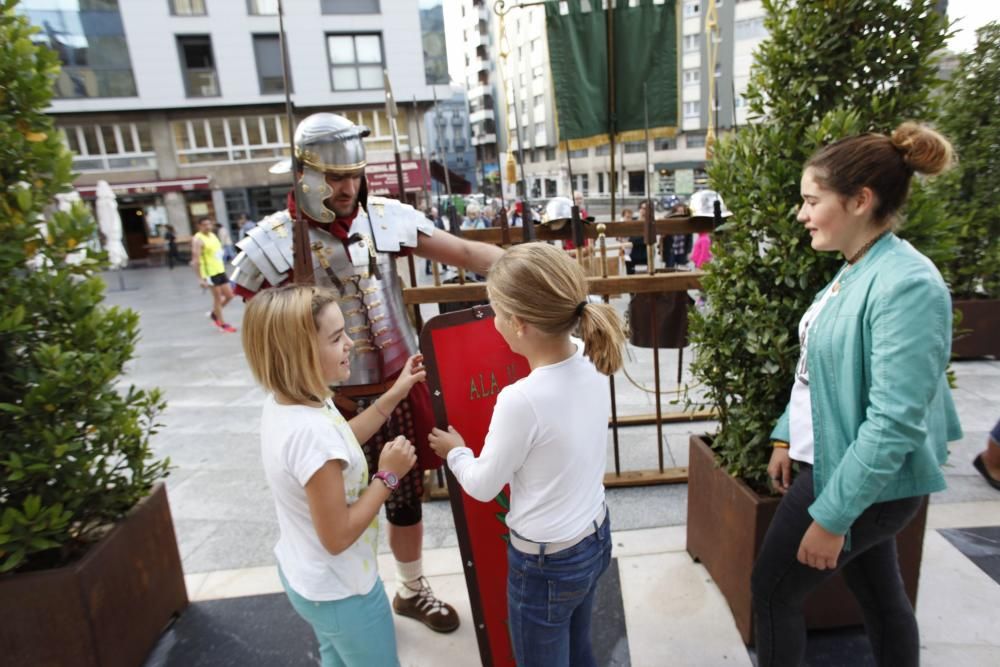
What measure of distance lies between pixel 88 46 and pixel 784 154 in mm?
28280

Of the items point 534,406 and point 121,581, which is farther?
point 121,581

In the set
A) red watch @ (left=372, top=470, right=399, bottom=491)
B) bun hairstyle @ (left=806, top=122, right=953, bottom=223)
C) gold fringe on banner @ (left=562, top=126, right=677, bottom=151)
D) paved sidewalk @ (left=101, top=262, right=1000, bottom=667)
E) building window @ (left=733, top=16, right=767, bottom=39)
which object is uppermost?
building window @ (left=733, top=16, right=767, bottom=39)

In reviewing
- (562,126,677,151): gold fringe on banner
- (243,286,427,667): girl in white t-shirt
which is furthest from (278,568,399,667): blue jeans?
(562,126,677,151): gold fringe on banner

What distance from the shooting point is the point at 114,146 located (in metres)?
23.7

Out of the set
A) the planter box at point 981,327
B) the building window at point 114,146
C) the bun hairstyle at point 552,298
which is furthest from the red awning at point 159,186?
the bun hairstyle at point 552,298

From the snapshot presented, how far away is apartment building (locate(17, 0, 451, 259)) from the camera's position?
22.4 m

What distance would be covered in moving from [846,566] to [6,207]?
2.71 metres

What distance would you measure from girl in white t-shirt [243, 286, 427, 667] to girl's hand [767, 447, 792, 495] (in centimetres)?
114

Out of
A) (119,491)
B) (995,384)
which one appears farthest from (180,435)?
(995,384)

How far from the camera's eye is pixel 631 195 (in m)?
36.4

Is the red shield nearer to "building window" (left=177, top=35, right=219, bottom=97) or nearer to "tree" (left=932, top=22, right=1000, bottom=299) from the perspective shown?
"tree" (left=932, top=22, right=1000, bottom=299)

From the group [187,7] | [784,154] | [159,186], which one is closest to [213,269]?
[784,154]

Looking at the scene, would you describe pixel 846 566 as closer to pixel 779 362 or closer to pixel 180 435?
pixel 779 362

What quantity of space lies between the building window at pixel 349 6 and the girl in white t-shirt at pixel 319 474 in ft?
84.6
